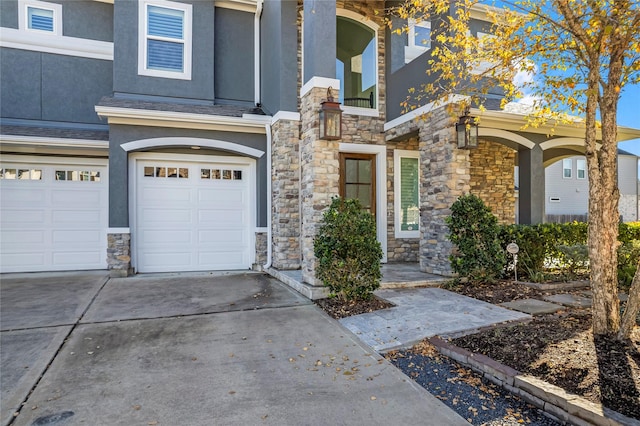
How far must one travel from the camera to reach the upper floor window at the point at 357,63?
28.4 ft

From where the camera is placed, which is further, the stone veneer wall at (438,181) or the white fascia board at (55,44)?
the white fascia board at (55,44)

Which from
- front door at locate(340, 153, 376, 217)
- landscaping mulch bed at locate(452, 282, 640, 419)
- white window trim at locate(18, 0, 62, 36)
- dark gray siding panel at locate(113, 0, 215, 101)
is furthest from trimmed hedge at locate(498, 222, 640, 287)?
white window trim at locate(18, 0, 62, 36)

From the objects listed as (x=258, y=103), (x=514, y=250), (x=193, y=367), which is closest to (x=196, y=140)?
(x=258, y=103)

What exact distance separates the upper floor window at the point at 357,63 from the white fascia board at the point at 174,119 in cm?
239

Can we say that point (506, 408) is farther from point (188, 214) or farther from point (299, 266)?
point (188, 214)

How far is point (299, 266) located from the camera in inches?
296

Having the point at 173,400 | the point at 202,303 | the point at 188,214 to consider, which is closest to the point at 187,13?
the point at 188,214

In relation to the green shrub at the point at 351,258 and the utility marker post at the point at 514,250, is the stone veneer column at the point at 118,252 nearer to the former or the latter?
the green shrub at the point at 351,258

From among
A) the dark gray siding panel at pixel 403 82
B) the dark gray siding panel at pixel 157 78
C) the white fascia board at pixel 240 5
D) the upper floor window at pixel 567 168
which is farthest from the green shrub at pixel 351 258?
the upper floor window at pixel 567 168

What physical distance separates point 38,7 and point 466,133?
960 cm

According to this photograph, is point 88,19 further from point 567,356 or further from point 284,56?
point 567,356

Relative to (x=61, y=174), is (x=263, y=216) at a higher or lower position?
lower

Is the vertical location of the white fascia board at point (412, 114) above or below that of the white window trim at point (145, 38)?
below

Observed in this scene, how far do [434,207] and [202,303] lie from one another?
181 inches
